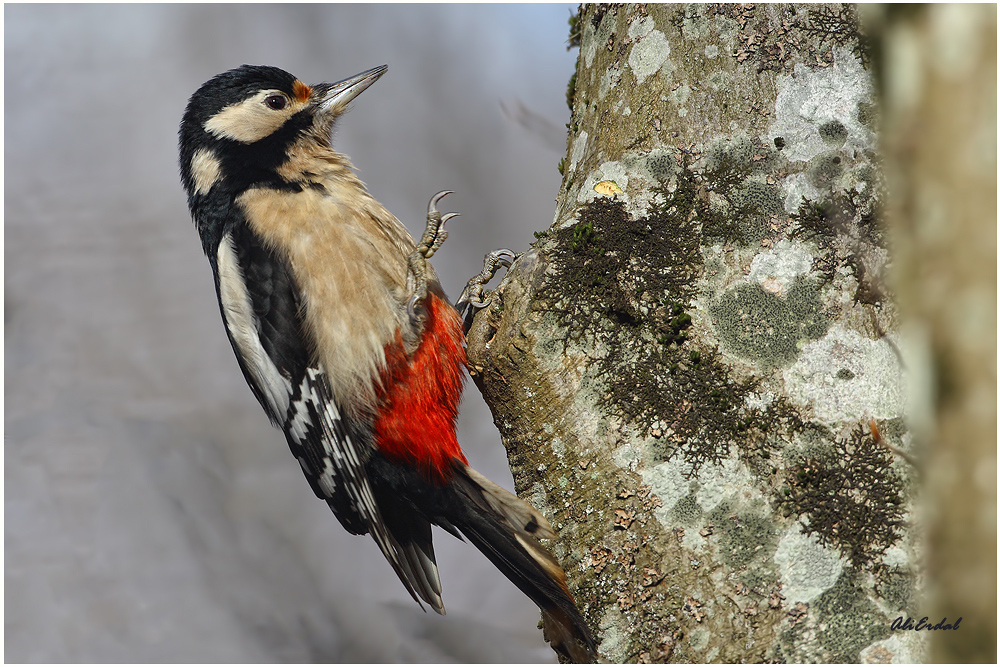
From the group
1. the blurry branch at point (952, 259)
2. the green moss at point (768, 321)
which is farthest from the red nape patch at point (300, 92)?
the blurry branch at point (952, 259)

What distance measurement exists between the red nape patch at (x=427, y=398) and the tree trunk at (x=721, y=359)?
1.46ft

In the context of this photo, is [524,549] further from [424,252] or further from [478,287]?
[424,252]

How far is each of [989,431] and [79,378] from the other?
418 centimetres

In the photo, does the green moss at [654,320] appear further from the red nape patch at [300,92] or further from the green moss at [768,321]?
the red nape patch at [300,92]

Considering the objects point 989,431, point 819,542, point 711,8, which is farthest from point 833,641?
point 711,8

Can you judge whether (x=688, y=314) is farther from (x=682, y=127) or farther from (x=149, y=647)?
(x=149, y=647)

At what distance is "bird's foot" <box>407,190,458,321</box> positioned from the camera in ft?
9.32

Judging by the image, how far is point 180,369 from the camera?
4426 mm

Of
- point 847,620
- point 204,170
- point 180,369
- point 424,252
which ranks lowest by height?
point 180,369

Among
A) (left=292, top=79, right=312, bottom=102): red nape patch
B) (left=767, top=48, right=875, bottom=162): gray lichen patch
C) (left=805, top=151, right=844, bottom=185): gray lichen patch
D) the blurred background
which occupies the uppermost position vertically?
(left=767, top=48, right=875, bottom=162): gray lichen patch

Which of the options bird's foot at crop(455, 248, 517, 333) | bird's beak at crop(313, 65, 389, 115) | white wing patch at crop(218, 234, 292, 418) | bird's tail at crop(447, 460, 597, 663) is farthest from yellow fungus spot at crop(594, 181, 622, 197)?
bird's beak at crop(313, 65, 389, 115)

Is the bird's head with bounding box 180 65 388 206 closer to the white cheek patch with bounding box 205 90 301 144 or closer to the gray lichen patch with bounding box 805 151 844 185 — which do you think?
the white cheek patch with bounding box 205 90 301 144

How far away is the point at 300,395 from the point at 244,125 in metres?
1.22

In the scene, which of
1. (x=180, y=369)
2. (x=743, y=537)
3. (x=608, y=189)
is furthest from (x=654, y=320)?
(x=180, y=369)
